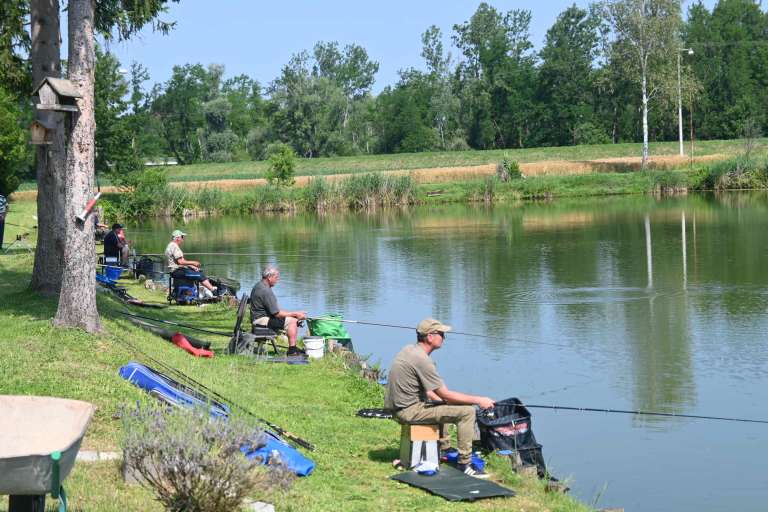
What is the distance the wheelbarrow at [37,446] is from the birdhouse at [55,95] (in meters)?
6.16

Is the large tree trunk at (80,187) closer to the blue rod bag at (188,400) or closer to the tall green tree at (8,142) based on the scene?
the blue rod bag at (188,400)

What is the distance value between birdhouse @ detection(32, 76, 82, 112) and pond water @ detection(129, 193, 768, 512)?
5.81 meters

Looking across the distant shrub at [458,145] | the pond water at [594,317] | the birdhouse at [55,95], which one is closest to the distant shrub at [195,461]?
the pond water at [594,317]

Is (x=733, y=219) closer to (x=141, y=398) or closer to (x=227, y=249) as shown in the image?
(x=227, y=249)

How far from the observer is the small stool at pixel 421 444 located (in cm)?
844

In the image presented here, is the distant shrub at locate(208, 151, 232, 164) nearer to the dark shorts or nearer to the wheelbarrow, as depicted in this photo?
the dark shorts

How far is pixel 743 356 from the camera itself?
1456 cm

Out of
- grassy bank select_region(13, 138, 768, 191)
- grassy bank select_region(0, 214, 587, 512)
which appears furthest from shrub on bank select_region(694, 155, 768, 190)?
grassy bank select_region(0, 214, 587, 512)

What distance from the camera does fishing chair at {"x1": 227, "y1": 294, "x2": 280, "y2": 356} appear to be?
13406mm

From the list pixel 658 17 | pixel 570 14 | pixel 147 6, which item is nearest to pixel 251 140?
pixel 570 14

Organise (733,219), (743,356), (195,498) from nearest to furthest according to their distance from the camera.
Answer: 1. (195,498)
2. (743,356)
3. (733,219)

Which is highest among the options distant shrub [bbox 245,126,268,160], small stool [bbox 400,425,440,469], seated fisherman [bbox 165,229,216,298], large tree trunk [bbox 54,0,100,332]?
distant shrub [bbox 245,126,268,160]

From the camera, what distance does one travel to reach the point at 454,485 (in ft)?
26.3

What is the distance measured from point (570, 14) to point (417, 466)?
92.3 meters
